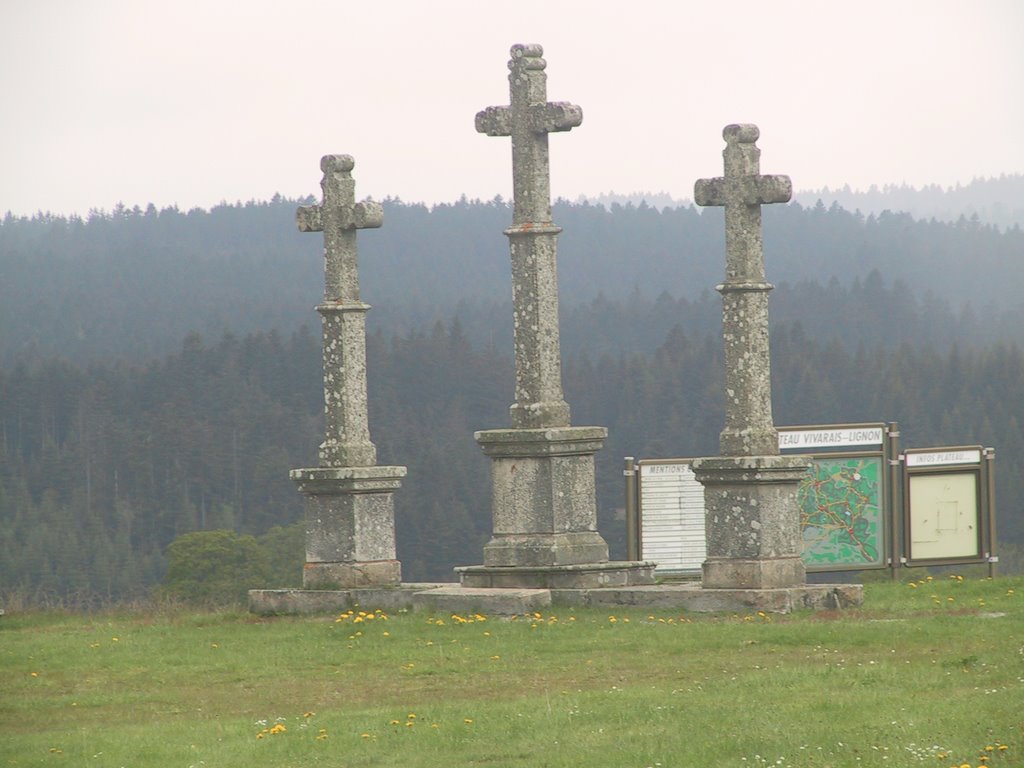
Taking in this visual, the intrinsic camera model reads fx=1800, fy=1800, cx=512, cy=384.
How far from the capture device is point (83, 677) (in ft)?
45.0

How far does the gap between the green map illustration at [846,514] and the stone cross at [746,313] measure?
4.61 meters

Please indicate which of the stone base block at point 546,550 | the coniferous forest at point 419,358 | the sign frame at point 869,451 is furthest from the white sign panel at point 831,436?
the coniferous forest at point 419,358

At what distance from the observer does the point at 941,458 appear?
20.7 m

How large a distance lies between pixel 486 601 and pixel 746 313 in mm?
3526

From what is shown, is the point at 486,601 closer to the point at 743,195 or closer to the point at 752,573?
the point at 752,573

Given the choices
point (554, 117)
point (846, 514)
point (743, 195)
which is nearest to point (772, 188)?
point (743, 195)

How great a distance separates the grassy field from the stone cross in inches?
71.4

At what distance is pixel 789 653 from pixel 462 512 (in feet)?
199

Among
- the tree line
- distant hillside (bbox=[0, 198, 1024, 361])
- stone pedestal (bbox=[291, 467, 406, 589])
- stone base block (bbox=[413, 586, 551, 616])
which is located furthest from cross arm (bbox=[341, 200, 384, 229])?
distant hillside (bbox=[0, 198, 1024, 361])

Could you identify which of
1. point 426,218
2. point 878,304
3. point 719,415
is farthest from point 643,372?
point 426,218

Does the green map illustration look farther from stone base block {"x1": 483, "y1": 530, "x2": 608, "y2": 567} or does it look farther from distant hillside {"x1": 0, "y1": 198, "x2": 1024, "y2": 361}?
distant hillside {"x1": 0, "y1": 198, "x2": 1024, "y2": 361}

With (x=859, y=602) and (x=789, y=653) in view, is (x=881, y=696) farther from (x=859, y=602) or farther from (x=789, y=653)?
(x=859, y=602)

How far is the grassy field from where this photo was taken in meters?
9.70

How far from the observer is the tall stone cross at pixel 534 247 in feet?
57.3
